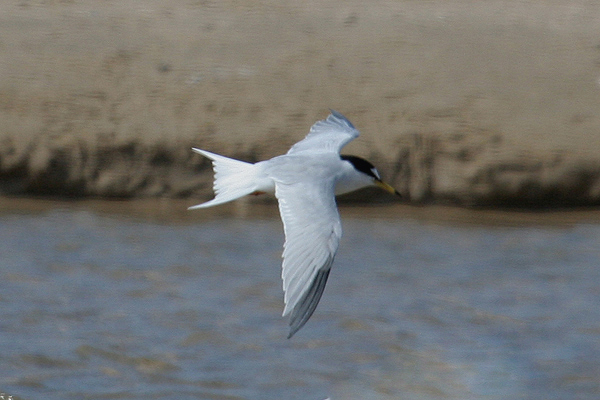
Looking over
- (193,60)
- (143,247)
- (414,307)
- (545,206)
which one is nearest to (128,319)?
(143,247)

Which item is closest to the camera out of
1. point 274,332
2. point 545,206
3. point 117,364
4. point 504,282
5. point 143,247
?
point 117,364

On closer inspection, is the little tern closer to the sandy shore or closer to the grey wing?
the grey wing

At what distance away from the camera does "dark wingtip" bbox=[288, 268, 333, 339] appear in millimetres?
3496

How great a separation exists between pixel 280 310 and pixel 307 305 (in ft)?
5.59

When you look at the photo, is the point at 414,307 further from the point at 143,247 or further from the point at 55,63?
the point at 55,63

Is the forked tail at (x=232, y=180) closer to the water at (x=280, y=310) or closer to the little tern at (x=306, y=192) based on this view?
the little tern at (x=306, y=192)

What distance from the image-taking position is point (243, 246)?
5996 millimetres

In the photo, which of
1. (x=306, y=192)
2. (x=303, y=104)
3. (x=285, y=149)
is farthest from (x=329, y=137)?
(x=303, y=104)

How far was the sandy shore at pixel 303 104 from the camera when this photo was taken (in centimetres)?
661

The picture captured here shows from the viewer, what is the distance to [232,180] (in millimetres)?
4438

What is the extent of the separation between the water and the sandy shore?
272 millimetres

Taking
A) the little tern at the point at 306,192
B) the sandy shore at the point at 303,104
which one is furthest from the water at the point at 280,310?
the little tern at the point at 306,192

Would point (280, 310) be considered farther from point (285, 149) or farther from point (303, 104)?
point (303, 104)

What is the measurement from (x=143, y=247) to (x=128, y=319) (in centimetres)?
95
